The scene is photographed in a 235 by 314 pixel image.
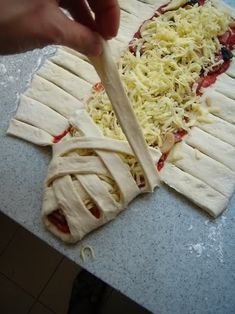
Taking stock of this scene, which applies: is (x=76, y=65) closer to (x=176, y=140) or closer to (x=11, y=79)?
(x=11, y=79)

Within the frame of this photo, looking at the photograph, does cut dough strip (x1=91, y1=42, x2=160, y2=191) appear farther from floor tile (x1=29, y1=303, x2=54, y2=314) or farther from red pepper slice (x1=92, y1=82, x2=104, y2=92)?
floor tile (x1=29, y1=303, x2=54, y2=314)

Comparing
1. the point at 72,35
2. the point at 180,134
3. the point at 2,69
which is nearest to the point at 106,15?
the point at 72,35

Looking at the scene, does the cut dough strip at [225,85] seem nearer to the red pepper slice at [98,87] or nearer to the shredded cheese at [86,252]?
the red pepper slice at [98,87]

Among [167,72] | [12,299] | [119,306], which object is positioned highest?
[167,72]

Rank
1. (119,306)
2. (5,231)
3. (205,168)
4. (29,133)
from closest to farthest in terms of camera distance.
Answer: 1. (205,168)
2. (29,133)
3. (119,306)
4. (5,231)

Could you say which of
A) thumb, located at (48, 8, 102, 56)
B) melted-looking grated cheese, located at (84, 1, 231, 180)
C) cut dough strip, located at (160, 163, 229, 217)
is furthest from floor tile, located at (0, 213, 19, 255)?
thumb, located at (48, 8, 102, 56)

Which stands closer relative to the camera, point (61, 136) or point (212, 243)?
point (212, 243)
